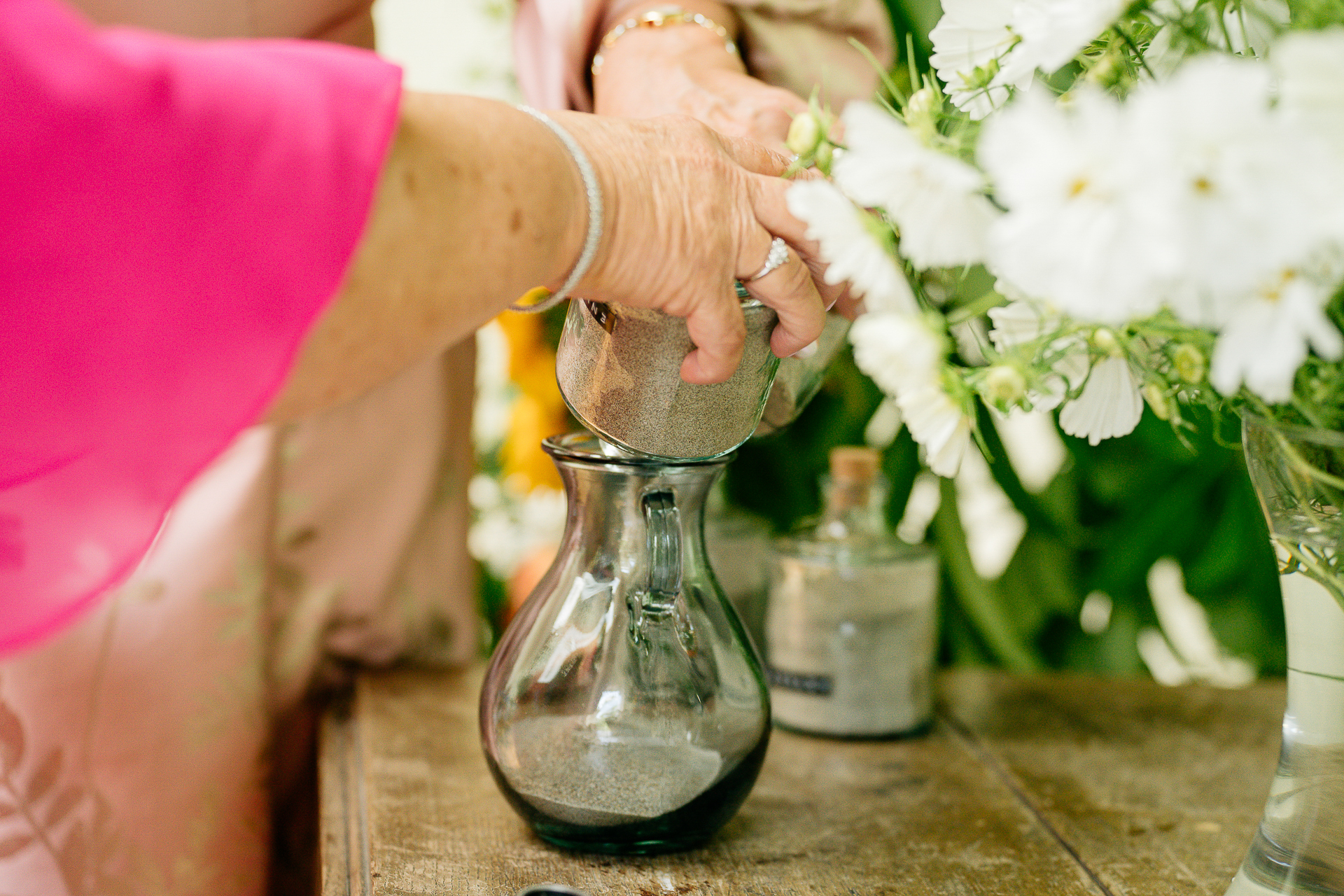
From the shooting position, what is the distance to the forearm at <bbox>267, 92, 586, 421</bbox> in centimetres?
38

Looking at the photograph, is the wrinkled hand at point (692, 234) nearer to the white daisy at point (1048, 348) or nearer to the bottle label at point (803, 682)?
the white daisy at point (1048, 348)

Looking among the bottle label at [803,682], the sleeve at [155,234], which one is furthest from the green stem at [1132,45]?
the bottle label at [803,682]

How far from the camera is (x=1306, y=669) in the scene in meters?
0.45

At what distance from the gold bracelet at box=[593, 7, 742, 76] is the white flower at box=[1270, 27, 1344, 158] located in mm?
442

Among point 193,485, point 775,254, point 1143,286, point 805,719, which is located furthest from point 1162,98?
point 193,485

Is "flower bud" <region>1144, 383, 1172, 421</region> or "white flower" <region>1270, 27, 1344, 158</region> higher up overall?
"white flower" <region>1270, 27, 1344, 158</region>

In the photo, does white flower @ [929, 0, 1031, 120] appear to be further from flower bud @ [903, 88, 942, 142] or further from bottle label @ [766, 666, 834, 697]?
bottle label @ [766, 666, 834, 697]

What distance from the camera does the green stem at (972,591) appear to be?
112 cm

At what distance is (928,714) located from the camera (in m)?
0.79

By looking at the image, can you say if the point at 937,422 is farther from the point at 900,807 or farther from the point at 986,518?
the point at 986,518

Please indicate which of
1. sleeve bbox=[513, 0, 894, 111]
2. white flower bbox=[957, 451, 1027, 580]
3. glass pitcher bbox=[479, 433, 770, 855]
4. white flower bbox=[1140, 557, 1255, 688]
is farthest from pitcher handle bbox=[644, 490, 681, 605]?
white flower bbox=[1140, 557, 1255, 688]

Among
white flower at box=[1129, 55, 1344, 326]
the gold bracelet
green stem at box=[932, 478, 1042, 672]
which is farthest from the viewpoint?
green stem at box=[932, 478, 1042, 672]

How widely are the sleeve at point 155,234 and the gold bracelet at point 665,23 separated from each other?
0.34 metres

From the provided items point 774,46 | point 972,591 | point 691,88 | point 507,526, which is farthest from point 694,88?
point 507,526
